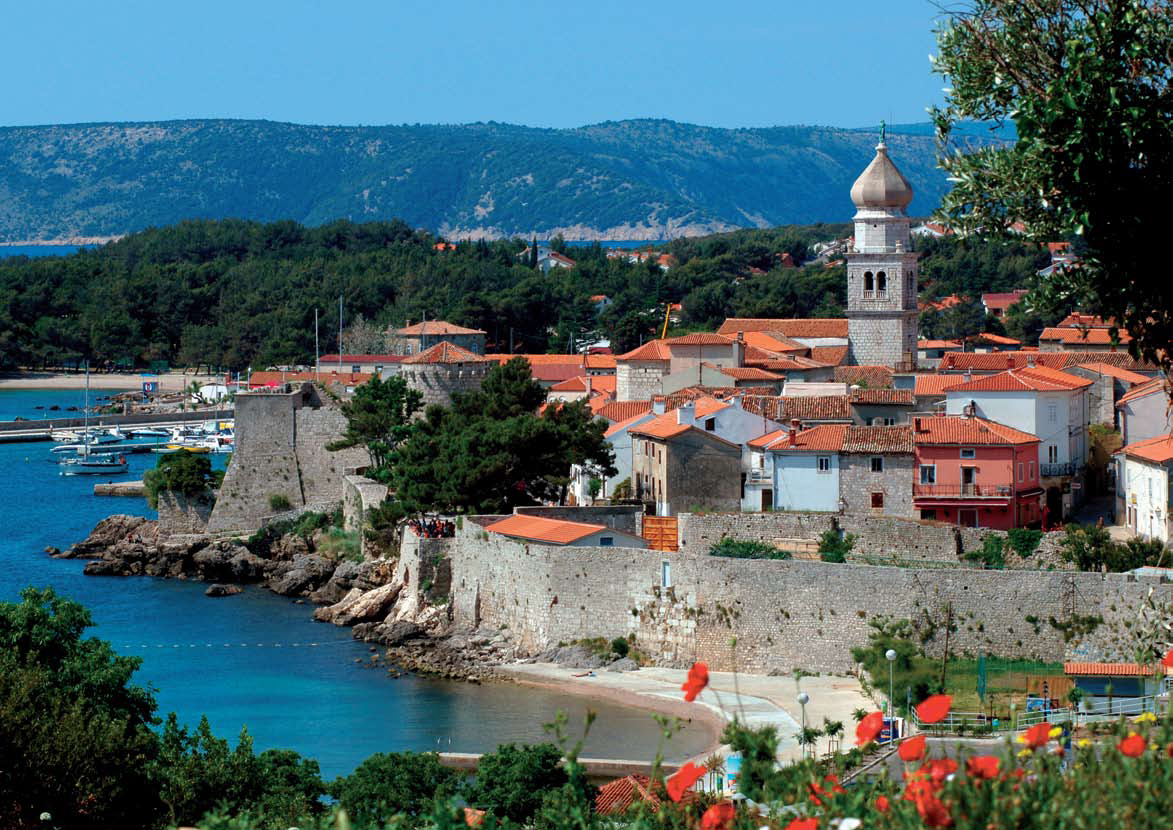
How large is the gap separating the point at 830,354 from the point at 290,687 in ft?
60.9

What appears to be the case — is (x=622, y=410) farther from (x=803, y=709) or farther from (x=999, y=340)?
(x=803, y=709)

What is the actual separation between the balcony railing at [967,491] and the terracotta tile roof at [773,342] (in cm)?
1446

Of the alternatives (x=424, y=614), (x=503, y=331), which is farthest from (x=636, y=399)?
(x=503, y=331)

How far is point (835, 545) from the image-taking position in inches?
1132

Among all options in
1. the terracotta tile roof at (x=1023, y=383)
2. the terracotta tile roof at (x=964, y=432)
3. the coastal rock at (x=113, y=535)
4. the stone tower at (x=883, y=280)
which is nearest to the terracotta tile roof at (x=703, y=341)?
the stone tower at (x=883, y=280)

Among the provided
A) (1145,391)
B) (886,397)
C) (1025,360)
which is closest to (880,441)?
(886,397)

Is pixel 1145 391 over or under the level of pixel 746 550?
over

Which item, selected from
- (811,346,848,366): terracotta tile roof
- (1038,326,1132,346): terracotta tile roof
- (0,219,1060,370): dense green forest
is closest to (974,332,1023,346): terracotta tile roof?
(0,219,1060,370): dense green forest

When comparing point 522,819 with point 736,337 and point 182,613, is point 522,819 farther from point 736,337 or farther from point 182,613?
→ point 736,337

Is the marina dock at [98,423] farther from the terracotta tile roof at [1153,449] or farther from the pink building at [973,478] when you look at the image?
the terracotta tile roof at [1153,449]

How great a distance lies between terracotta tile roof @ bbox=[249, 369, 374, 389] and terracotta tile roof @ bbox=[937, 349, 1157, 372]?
13825 millimetres

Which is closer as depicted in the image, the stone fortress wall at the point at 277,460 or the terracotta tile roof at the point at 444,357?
the terracotta tile roof at the point at 444,357

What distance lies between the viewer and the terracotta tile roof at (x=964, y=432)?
2967 centimetres

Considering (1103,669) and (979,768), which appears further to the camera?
(1103,669)
